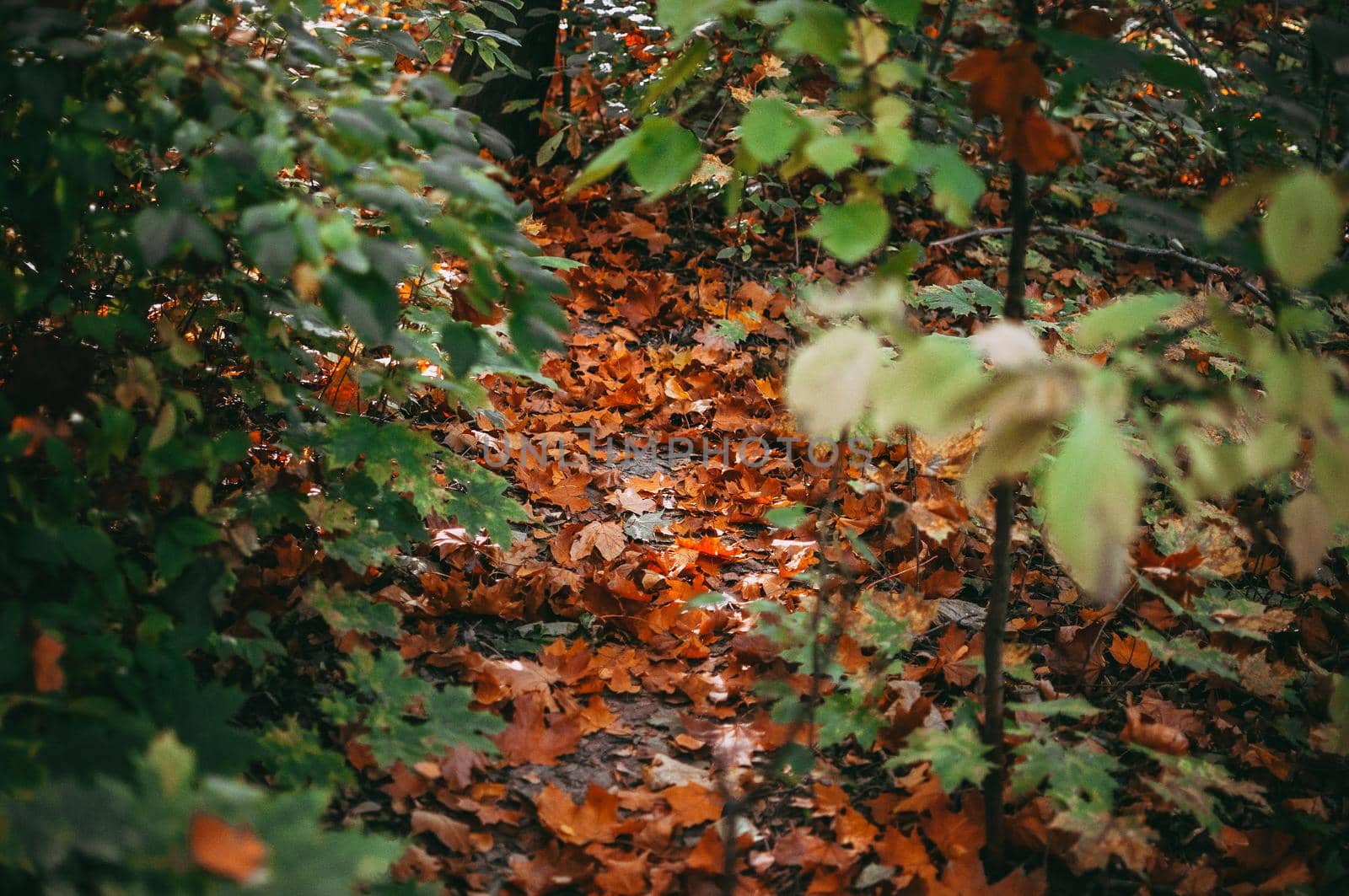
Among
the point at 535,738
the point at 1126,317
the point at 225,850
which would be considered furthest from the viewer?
the point at 535,738

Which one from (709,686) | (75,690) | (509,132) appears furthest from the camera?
(509,132)

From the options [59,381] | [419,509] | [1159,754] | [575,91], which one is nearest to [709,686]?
[419,509]

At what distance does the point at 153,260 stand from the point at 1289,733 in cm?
245

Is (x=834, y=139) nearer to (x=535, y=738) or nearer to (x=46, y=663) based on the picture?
(x=46, y=663)

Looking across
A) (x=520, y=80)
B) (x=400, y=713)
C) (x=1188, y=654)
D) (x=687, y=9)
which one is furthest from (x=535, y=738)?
(x=520, y=80)

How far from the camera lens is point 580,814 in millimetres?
1845

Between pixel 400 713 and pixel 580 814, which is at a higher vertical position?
pixel 400 713

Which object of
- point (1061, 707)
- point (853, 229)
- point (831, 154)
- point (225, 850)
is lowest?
point (1061, 707)

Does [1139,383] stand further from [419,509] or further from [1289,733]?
[419,509]

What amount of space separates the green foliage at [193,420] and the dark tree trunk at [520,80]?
9.23ft

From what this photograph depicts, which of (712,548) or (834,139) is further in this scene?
(712,548)

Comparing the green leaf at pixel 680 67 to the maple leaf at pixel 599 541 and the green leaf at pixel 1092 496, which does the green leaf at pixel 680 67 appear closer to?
the green leaf at pixel 1092 496

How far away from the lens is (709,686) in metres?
2.25

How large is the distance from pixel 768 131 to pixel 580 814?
138cm
